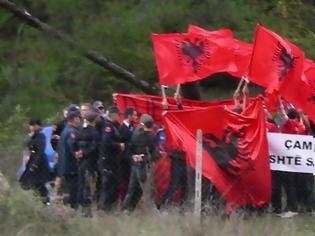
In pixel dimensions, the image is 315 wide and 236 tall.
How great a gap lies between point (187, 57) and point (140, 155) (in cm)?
245

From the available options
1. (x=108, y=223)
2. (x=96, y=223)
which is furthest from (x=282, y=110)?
(x=96, y=223)

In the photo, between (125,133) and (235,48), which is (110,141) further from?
(235,48)

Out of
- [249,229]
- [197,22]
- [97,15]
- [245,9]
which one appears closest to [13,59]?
[97,15]

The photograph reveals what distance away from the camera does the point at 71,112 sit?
42.7 feet

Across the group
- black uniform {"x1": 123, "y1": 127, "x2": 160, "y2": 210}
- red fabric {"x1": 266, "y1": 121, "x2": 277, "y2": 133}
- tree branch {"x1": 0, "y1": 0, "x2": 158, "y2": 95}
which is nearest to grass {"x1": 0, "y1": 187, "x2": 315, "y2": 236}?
black uniform {"x1": 123, "y1": 127, "x2": 160, "y2": 210}

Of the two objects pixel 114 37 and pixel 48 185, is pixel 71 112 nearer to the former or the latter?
pixel 48 185

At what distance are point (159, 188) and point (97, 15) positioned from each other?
632 centimetres

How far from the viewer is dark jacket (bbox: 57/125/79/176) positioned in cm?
1288

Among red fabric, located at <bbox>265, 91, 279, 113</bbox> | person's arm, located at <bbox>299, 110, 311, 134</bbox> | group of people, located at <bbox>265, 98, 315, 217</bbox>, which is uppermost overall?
red fabric, located at <bbox>265, 91, 279, 113</bbox>

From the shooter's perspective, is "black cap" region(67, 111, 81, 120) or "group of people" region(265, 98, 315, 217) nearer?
"black cap" region(67, 111, 81, 120)

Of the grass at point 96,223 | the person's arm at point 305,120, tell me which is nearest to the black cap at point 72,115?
the grass at point 96,223

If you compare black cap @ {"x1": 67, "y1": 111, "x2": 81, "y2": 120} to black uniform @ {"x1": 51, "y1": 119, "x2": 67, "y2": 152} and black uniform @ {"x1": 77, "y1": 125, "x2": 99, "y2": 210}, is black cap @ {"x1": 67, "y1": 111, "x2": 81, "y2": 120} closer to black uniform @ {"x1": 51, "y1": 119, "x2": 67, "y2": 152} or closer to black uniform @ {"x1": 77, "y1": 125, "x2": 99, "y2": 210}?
black uniform @ {"x1": 77, "y1": 125, "x2": 99, "y2": 210}

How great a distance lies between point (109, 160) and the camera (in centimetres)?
1286

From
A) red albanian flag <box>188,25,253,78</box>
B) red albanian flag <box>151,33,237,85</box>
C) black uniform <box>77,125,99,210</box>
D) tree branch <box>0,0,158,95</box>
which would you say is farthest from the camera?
tree branch <box>0,0,158,95</box>
